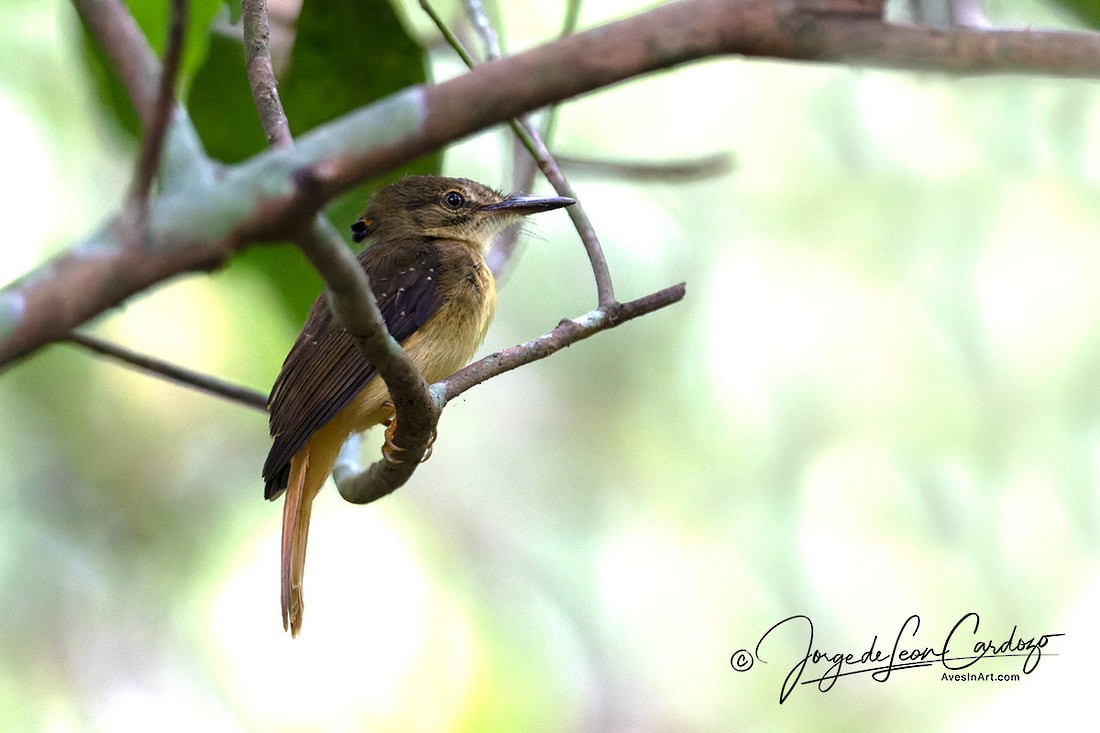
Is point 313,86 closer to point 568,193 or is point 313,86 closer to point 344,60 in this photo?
point 344,60

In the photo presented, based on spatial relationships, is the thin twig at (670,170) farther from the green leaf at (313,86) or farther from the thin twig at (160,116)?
the thin twig at (160,116)

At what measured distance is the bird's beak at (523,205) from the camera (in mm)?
→ 3845

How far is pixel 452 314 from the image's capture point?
3650 millimetres

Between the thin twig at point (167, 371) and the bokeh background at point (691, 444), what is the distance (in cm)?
180

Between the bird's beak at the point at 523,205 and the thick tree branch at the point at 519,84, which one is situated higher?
the thick tree branch at the point at 519,84

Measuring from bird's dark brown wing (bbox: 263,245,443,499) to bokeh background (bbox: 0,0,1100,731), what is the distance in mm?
1701

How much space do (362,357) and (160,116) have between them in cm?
216

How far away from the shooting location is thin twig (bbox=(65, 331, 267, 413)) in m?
2.71

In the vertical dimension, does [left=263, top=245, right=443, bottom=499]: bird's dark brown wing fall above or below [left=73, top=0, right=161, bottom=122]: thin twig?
below

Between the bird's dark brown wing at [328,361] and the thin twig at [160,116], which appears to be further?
the bird's dark brown wing at [328,361]

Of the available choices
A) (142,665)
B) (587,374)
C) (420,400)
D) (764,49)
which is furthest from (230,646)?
(764,49)

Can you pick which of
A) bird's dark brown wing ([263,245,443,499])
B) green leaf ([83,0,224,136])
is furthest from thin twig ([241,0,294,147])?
bird's dark brown wing ([263,245,443,499])

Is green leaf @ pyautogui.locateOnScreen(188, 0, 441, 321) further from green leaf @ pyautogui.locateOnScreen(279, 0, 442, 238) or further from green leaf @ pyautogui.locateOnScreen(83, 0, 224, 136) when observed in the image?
green leaf @ pyautogui.locateOnScreen(83, 0, 224, 136)
